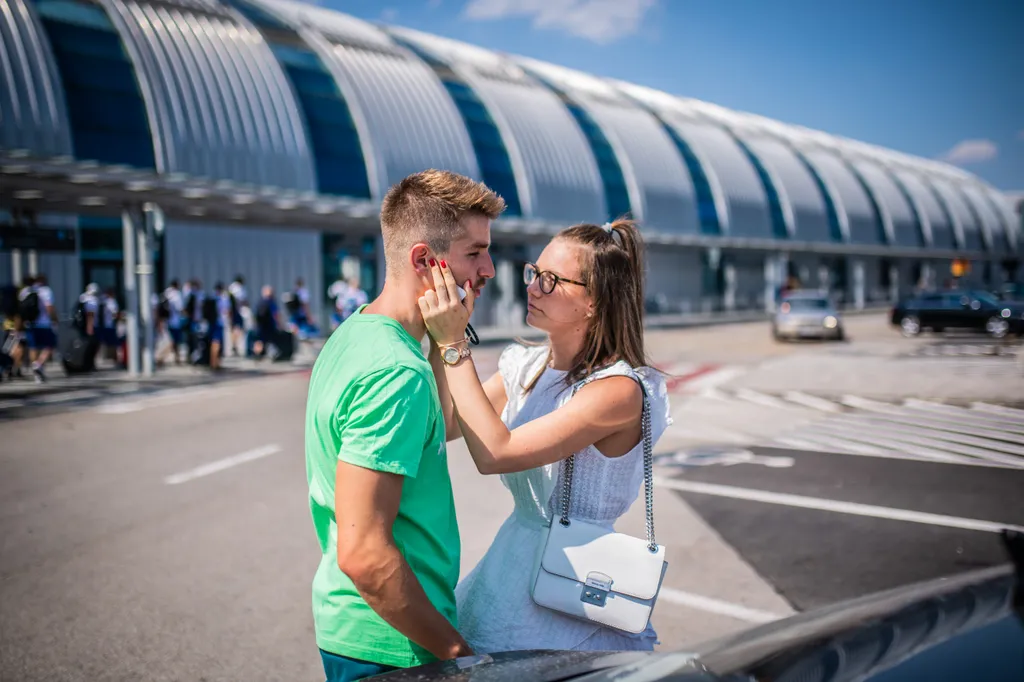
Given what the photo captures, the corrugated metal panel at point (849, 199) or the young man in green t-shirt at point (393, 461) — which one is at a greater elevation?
the corrugated metal panel at point (849, 199)

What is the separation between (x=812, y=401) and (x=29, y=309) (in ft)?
48.8

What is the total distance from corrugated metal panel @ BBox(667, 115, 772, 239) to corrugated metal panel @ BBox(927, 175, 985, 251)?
29923 millimetres

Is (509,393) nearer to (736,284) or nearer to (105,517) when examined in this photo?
(105,517)

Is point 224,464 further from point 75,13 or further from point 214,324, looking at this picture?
point 75,13

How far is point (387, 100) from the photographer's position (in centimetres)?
2728

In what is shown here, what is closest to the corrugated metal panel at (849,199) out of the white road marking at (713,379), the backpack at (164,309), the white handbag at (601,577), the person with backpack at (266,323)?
the white road marking at (713,379)

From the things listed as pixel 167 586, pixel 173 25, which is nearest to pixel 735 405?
pixel 167 586

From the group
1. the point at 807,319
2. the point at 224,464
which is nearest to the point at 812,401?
the point at 224,464

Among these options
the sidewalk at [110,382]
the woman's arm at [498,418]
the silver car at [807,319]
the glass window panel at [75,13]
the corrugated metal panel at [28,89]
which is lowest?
the sidewalk at [110,382]

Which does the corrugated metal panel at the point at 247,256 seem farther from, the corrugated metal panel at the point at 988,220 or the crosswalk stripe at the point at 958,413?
the corrugated metal panel at the point at 988,220

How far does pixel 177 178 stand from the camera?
16.6 metres

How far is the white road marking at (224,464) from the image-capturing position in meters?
7.29

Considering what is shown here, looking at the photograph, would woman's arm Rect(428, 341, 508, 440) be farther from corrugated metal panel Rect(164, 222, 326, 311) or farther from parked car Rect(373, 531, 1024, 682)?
corrugated metal panel Rect(164, 222, 326, 311)

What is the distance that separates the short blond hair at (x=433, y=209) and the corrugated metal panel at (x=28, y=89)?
20.8 metres
